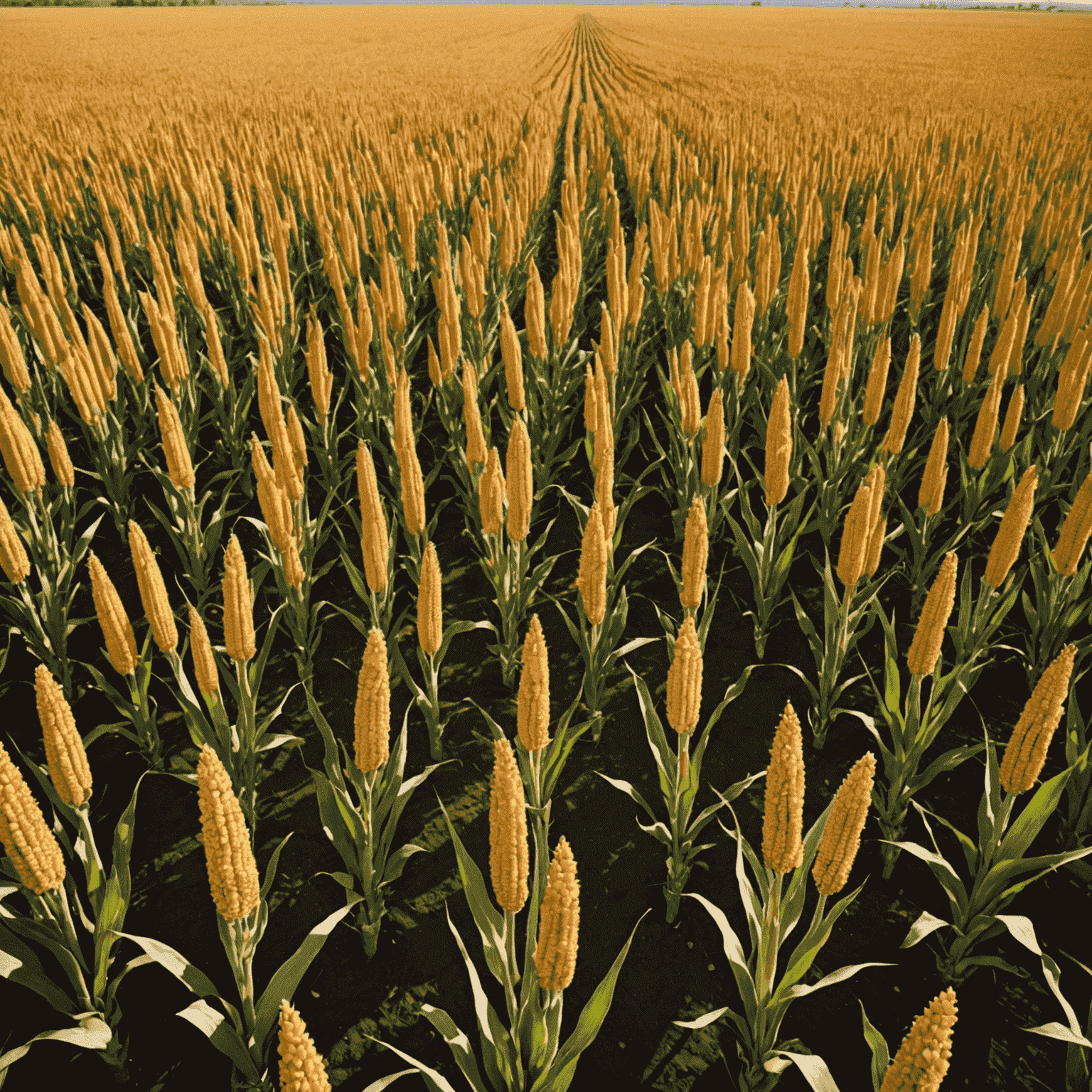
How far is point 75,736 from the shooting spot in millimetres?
1666

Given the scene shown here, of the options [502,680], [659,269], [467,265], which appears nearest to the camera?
[502,680]

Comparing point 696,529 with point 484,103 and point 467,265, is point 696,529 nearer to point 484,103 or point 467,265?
point 467,265

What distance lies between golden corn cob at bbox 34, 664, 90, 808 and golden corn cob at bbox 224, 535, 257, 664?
43 centimetres

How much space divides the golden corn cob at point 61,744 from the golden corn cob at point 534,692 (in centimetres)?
95

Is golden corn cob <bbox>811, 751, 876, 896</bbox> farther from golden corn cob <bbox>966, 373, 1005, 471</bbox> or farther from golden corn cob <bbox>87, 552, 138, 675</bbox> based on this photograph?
golden corn cob <bbox>966, 373, 1005, 471</bbox>

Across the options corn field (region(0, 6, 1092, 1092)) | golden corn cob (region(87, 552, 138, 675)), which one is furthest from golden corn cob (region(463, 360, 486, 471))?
golden corn cob (region(87, 552, 138, 675))

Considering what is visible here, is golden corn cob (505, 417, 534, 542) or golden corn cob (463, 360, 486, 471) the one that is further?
golden corn cob (463, 360, 486, 471)

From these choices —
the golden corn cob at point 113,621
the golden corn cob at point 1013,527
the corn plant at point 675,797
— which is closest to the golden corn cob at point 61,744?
the golden corn cob at point 113,621

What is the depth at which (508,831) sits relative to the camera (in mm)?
1363

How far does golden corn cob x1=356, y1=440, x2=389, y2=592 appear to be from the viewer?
7.78 ft

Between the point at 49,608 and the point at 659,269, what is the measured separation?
14.3ft

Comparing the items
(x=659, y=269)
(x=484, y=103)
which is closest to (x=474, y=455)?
(x=659, y=269)

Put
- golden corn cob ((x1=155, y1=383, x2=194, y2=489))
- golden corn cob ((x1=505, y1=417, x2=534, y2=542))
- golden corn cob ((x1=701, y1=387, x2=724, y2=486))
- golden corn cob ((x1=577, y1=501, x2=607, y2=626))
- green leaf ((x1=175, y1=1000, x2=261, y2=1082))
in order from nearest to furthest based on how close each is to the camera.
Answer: green leaf ((x1=175, y1=1000, x2=261, y2=1082)) < golden corn cob ((x1=577, y1=501, x2=607, y2=626)) < golden corn cob ((x1=505, y1=417, x2=534, y2=542)) < golden corn cob ((x1=155, y1=383, x2=194, y2=489)) < golden corn cob ((x1=701, y1=387, x2=724, y2=486))

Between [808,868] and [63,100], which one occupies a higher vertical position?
[63,100]
